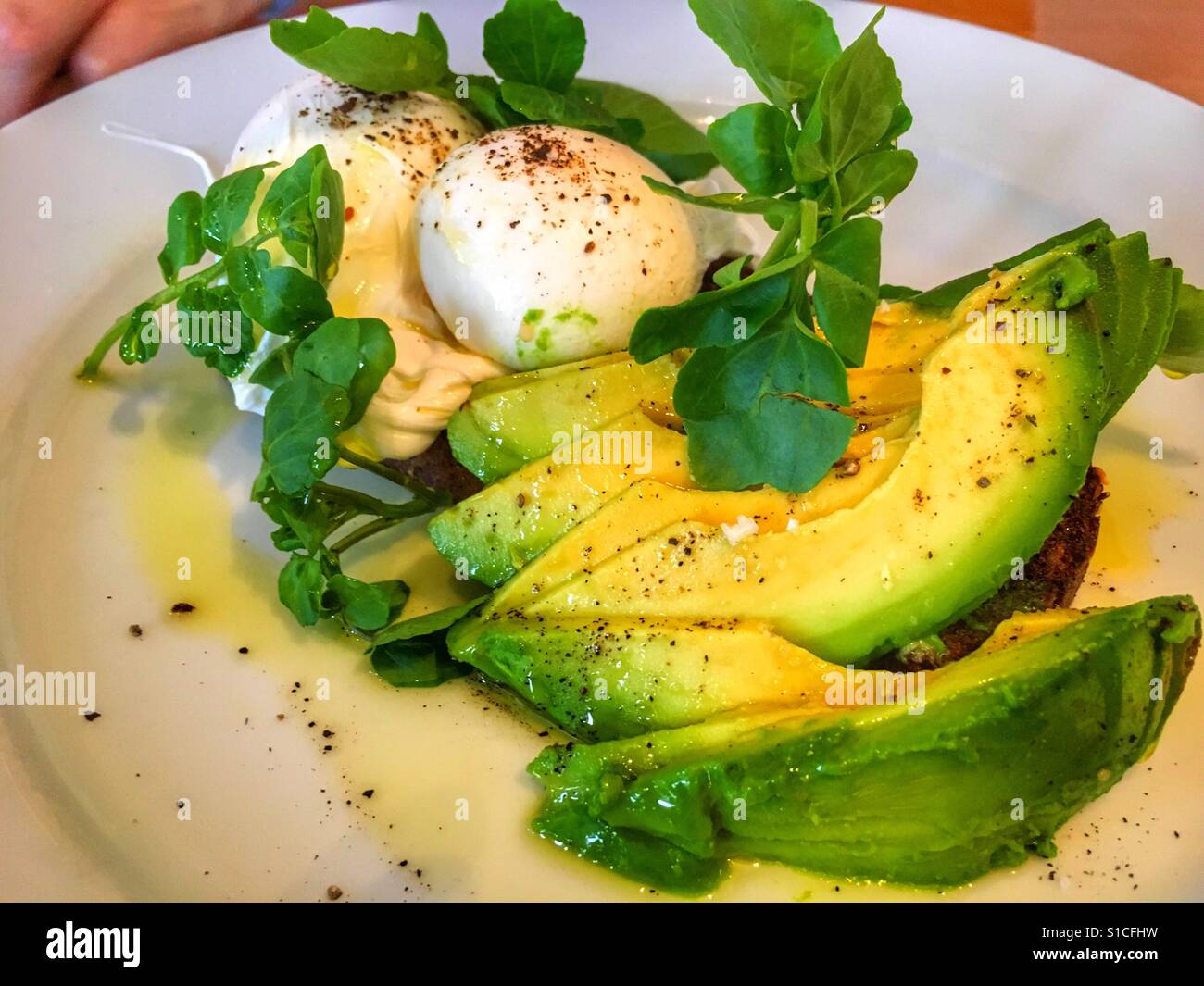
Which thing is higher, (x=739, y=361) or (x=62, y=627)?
(x=739, y=361)

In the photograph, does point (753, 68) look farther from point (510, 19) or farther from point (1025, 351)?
point (510, 19)

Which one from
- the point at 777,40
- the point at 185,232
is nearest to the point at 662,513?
the point at 777,40

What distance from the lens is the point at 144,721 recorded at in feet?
4.42

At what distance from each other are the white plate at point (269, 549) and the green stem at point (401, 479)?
10cm

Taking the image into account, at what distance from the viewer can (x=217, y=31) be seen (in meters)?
2.40

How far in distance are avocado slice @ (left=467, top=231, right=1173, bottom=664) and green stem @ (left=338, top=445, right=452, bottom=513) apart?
326 mm

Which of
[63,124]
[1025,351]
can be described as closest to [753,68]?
[1025,351]

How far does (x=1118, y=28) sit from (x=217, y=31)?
6.93 feet

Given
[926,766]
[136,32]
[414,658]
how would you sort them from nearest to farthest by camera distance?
1. [926,766]
2. [414,658]
3. [136,32]

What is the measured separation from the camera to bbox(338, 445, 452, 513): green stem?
1471 mm

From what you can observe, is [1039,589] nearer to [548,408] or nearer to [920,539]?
[920,539]

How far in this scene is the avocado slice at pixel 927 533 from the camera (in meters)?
1.18

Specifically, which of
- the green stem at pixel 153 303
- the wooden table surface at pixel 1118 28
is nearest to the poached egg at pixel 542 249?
the green stem at pixel 153 303

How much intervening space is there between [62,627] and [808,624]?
39.8 inches
